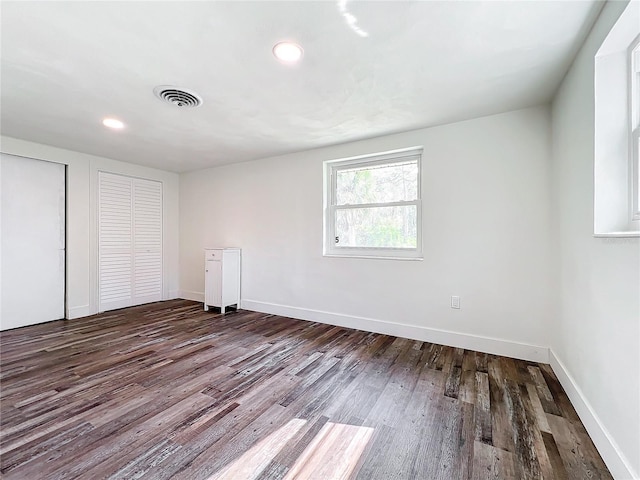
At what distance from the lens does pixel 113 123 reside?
9.57 ft

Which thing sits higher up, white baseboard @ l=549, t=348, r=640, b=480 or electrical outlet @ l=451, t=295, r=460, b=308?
electrical outlet @ l=451, t=295, r=460, b=308

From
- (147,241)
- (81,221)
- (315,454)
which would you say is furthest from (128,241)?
(315,454)

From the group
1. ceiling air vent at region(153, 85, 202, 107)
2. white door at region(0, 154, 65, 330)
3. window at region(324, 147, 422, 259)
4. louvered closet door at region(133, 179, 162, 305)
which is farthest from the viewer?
louvered closet door at region(133, 179, 162, 305)

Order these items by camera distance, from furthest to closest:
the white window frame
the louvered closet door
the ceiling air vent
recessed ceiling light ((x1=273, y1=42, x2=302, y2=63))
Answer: the louvered closet door, the ceiling air vent, recessed ceiling light ((x1=273, y1=42, x2=302, y2=63)), the white window frame

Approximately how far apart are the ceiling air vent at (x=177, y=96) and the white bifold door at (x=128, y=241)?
2710 mm

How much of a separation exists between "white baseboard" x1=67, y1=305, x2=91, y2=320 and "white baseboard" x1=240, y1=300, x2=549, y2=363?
8.09 feet

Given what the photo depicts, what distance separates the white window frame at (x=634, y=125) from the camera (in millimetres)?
1435

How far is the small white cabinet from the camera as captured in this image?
420 centimetres

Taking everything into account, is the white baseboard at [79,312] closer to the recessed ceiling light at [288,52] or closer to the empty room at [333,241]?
the empty room at [333,241]

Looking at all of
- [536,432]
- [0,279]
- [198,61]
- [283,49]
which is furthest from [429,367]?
[0,279]

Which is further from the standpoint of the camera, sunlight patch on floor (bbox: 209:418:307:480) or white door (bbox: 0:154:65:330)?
white door (bbox: 0:154:65:330)

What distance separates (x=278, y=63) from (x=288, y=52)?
0.46 ft

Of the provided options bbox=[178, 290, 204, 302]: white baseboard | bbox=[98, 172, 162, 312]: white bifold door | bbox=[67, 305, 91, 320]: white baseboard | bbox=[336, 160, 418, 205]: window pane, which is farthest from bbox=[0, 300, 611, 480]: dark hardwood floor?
bbox=[178, 290, 204, 302]: white baseboard

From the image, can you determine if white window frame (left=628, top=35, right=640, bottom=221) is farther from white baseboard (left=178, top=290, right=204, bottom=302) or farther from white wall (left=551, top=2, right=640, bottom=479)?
white baseboard (left=178, top=290, right=204, bottom=302)
